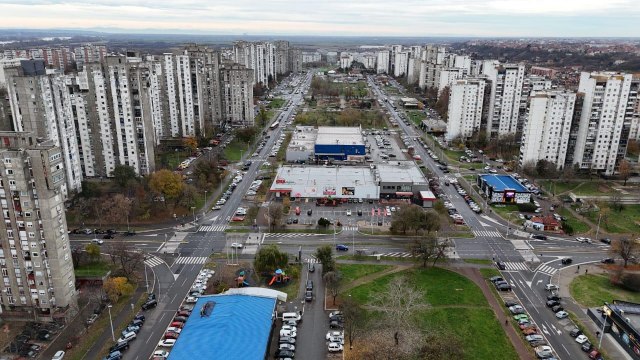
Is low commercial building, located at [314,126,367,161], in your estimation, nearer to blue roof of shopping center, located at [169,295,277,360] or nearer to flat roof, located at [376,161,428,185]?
flat roof, located at [376,161,428,185]

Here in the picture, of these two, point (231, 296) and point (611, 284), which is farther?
point (611, 284)

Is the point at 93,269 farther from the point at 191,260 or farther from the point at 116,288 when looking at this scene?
the point at 191,260

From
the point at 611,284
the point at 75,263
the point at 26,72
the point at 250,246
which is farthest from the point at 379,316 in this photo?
the point at 26,72

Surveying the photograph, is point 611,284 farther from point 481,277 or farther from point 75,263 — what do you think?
point 75,263

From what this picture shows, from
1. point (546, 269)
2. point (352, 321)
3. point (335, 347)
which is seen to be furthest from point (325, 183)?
point (335, 347)

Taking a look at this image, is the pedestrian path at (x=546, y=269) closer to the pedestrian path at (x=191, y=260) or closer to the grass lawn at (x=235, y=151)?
the pedestrian path at (x=191, y=260)

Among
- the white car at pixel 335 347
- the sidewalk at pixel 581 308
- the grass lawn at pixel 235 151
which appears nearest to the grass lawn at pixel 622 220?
the sidewalk at pixel 581 308
